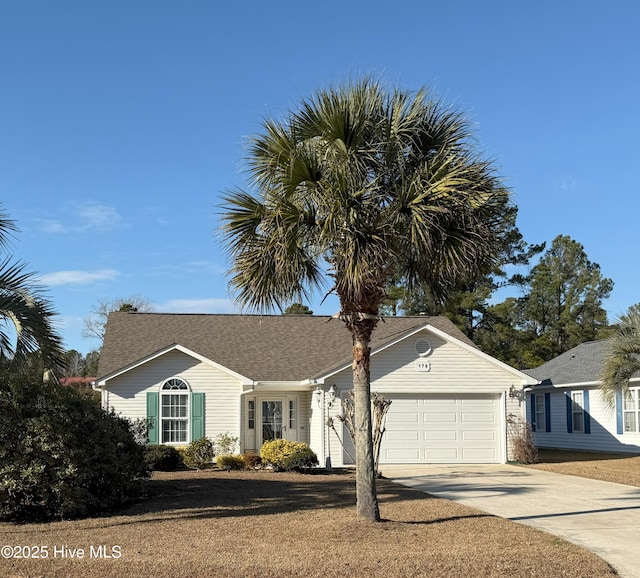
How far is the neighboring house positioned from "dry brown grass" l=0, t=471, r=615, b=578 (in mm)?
14641

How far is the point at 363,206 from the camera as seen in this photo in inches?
441

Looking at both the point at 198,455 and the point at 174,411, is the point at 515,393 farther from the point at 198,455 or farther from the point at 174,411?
the point at 174,411

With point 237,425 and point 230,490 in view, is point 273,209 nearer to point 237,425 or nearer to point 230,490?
point 230,490

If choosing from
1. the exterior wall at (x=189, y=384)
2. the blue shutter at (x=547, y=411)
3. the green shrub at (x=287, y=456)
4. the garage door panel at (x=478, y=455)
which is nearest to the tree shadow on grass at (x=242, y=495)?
the green shrub at (x=287, y=456)

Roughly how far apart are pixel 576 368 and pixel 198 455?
658 inches

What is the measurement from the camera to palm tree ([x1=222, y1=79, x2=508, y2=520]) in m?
11.1

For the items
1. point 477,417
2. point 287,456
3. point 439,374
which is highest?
point 439,374

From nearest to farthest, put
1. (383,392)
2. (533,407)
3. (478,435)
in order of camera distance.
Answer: (383,392) → (478,435) → (533,407)

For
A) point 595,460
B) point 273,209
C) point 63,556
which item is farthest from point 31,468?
point 595,460

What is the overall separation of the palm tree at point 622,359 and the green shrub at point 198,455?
11409mm

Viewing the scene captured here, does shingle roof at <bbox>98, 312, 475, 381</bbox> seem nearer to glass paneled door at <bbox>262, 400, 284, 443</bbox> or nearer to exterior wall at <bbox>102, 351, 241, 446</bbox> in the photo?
exterior wall at <bbox>102, 351, 241, 446</bbox>

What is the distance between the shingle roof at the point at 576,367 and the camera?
28.8 meters

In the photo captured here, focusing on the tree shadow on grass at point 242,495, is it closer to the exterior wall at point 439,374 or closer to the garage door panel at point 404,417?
the garage door panel at point 404,417

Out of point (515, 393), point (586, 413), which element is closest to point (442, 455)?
point (515, 393)
